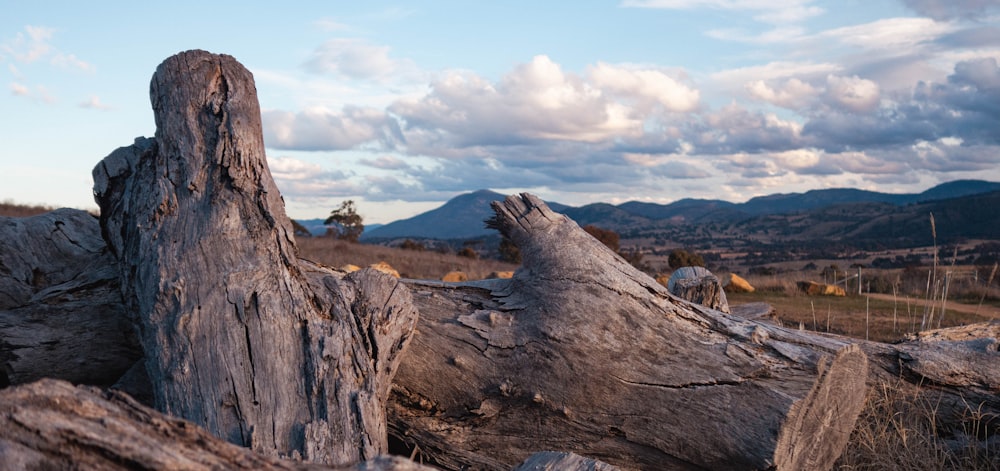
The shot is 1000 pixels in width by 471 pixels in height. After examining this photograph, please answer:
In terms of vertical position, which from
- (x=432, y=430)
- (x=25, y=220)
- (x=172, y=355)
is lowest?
(x=432, y=430)

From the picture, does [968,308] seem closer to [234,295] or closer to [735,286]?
[735,286]

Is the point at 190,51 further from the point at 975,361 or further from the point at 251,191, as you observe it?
the point at 975,361

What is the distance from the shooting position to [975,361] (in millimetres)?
5512

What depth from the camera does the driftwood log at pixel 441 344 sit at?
170 inches

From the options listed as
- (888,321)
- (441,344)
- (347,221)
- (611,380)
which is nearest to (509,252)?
(347,221)

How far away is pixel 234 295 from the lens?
14.5 ft

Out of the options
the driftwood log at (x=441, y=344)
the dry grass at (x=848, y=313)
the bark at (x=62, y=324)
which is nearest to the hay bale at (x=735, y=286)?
the dry grass at (x=848, y=313)

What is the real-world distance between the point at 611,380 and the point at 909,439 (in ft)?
7.72

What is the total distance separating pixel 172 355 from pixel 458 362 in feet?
6.17

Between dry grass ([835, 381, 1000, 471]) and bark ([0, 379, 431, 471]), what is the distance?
425 centimetres

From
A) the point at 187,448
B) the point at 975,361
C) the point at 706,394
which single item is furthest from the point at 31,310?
the point at 975,361

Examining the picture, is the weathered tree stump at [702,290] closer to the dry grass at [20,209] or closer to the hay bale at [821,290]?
the hay bale at [821,290]

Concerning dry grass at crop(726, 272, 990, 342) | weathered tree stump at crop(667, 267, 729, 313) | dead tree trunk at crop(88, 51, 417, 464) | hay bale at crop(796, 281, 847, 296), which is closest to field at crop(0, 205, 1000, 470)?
dry grass at crop(726, 272, 990, 342)

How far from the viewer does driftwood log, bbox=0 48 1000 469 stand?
4.33 meters
